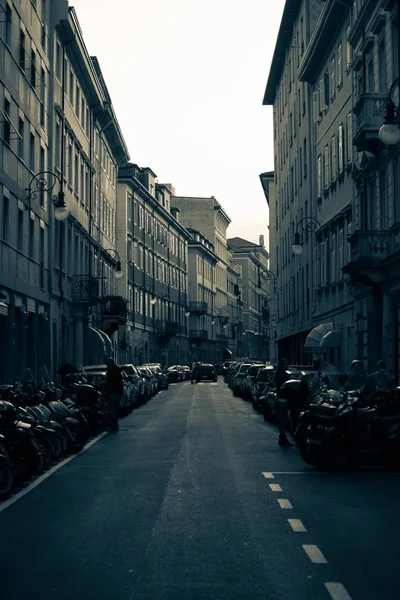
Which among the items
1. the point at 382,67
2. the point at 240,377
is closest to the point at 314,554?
the point at 382,67

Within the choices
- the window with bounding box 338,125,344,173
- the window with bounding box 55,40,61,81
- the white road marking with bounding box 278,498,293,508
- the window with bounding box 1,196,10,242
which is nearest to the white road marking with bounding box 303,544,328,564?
the white road marking with bounding box 278,498,293,508

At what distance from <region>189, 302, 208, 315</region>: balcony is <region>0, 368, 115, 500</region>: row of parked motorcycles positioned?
94.9 metres

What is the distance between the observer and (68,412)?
18.6m

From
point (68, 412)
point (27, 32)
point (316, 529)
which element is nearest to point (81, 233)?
point (27, 32)

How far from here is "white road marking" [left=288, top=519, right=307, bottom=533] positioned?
9.91 metres

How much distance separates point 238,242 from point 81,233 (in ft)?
429

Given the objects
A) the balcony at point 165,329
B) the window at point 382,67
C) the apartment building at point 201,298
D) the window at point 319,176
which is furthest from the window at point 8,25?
the apartment building at point 201,298

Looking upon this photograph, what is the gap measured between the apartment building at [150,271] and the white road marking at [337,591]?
6038cm

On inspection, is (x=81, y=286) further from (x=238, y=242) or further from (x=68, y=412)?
(x=238, y=242)

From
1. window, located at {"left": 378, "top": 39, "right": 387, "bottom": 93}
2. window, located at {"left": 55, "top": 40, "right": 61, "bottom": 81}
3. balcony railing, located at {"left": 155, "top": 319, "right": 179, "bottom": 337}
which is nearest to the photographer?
window, located at {"left": 378, "top": 39, "right": 387, "bottom": 93}

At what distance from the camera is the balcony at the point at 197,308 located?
118 metres

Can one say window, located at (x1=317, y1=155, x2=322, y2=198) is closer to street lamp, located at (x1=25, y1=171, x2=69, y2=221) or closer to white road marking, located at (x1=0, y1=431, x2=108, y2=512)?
street lamp, located at (x1=25, y1=171, x2=69, y2=221)

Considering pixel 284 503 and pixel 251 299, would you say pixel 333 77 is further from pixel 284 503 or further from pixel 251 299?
pixel 251 299

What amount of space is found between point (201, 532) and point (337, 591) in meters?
2.81
